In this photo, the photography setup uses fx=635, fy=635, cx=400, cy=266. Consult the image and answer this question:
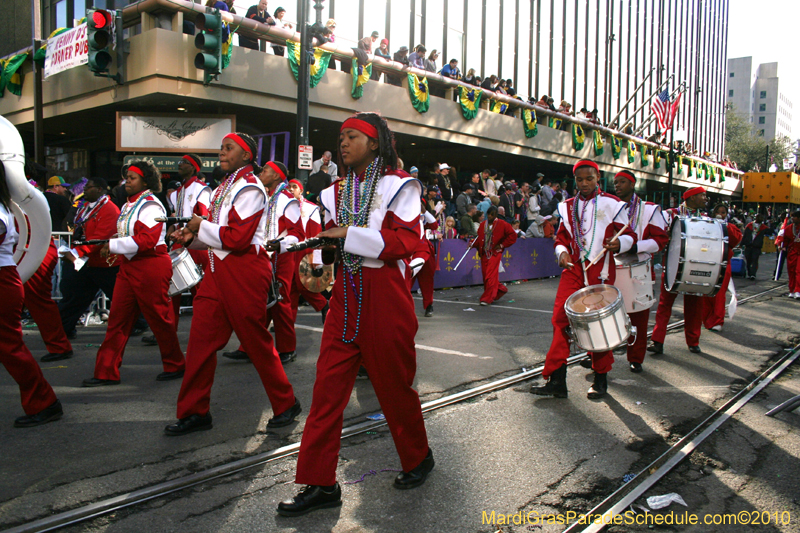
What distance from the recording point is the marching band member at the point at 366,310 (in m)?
3.20

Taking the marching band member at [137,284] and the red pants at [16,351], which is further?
the marching band member at [137,284]

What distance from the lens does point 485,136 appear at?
22.5 metres

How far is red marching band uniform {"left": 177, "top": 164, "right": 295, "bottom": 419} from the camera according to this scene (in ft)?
13.8

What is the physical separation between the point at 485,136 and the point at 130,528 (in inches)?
819

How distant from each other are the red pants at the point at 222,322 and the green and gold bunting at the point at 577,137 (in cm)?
2537

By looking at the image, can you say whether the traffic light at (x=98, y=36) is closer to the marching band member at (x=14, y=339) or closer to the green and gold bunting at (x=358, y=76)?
the green and gold bunting at (x=358, y=76)

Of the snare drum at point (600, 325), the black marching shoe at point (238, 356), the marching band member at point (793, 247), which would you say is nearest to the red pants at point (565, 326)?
the snare drum at point (600, 325)

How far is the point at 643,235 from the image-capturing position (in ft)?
20.0

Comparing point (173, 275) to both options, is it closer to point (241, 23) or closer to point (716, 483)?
point (716, 483)

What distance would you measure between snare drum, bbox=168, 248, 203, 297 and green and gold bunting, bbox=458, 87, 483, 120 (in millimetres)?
15934

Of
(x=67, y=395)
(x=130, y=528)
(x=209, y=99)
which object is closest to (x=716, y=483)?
(x=130, y=528)

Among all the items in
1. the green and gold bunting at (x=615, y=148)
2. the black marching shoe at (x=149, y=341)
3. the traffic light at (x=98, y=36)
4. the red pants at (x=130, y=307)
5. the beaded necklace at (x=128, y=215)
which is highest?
the green and gold bunting at (x=615, y=148)

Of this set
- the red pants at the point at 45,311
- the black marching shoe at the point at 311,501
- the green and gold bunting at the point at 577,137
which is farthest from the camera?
the green and gold bunting at the point at 577,137

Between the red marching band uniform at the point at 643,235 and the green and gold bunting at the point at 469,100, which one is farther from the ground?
the green and gold bunting at the point at 469,100
